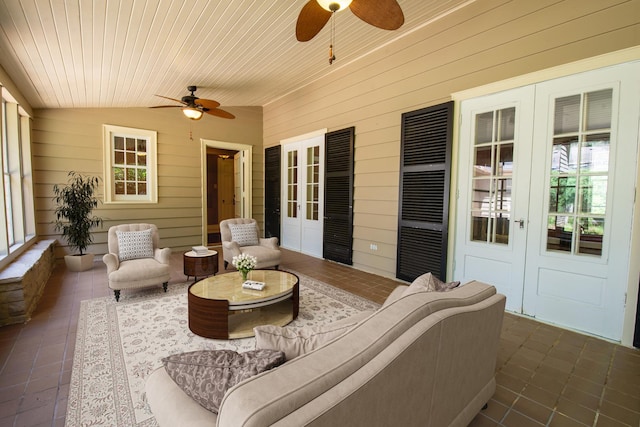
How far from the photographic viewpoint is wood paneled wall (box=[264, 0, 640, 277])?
266 centimetres

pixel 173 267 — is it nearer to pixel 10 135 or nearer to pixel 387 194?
pixel 10 135

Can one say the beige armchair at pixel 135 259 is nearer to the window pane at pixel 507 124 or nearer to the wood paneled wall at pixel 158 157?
the wood paneled wall at pixel 158 157

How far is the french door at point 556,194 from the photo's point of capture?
256 centimetres

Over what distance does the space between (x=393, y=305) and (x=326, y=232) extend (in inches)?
173

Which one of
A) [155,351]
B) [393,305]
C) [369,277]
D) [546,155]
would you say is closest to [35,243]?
[155,351]

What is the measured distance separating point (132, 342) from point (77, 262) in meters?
3.10

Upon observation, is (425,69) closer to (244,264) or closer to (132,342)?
(244,264)

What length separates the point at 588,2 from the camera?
2.61 m

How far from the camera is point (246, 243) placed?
4879 millimetres

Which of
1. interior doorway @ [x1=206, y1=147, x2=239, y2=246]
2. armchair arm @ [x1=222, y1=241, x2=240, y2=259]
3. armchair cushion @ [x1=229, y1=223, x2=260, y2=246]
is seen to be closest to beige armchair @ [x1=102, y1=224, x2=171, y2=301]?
armchair arm @ [x1=222, y1=241, x2=240, y2=259]

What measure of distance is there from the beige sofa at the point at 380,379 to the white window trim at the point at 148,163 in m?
5.40

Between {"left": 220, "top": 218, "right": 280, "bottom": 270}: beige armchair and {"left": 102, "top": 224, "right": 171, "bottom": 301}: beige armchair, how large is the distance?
96 cm

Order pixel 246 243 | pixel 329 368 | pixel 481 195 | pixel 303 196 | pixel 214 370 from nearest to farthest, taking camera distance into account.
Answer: pixel 329 368, pixel 214 370, pixel 481 195, pixel 246 243, pixel 303 196

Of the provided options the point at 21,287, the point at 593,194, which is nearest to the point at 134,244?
the point at 21,287
